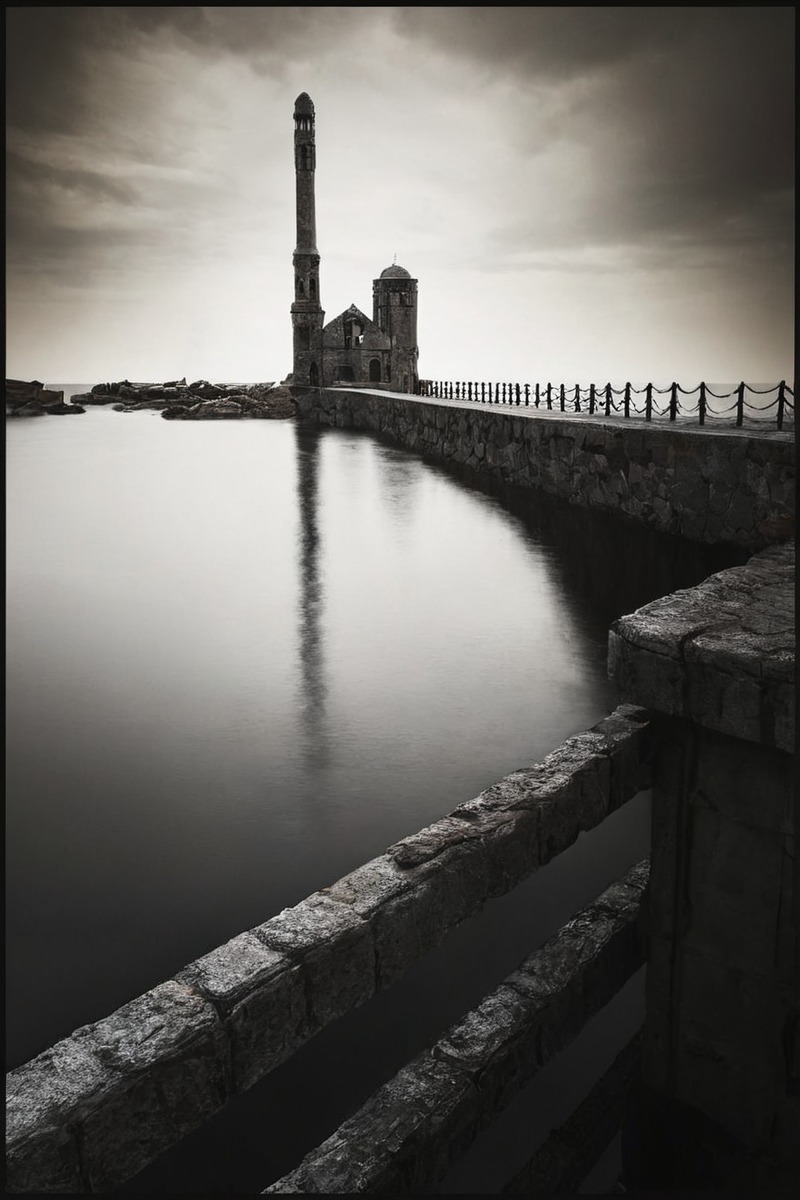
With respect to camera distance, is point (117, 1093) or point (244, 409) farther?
point (244, 409)

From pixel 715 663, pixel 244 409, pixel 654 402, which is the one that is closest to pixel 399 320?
pixel 244 409

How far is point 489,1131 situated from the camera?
11.8ft

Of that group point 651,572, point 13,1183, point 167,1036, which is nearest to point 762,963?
point 167,1036

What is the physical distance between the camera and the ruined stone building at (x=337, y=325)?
139ft

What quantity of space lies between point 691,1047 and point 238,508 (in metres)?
13.0

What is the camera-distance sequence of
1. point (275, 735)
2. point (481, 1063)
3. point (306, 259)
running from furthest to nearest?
1. point (306, 259)
2. point (275, 735)
3. point (481, 1063)

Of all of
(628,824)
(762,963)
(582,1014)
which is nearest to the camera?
(762,963)

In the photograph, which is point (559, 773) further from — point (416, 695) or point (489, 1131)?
point (416, 695)

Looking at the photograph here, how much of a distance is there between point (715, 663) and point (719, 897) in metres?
0.94

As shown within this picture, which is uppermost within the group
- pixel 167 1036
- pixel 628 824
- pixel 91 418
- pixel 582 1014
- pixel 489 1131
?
pixel 91 418

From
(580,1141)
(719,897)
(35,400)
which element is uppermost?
(35,400)

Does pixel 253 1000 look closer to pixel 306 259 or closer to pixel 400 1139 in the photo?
pixel 400 1139

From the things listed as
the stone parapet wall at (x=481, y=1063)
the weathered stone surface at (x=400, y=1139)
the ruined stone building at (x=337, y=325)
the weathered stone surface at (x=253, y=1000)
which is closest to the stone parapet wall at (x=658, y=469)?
the stone parapet wall at (x=481, y=1063)

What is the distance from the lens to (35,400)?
4441 centimetres
